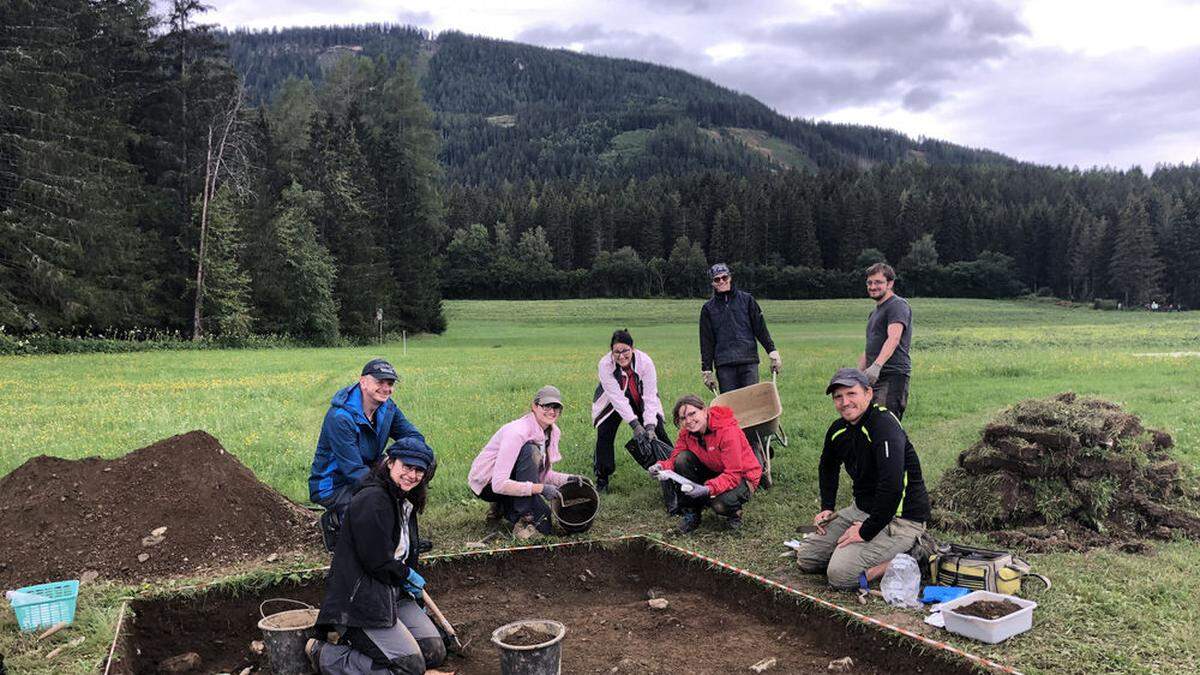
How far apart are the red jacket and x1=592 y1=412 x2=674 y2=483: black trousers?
1.28 metres

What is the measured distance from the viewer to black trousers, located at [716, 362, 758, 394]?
8.67m

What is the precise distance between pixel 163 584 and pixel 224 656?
3.79 feet

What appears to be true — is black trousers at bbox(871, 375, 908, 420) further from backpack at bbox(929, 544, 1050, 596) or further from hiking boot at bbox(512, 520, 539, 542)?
hiking boot at bbox(512, 520, 539, 542)

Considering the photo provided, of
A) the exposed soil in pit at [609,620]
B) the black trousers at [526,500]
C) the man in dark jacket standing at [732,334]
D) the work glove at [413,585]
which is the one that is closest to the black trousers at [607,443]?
the man in dark jacket standing at [732,334]

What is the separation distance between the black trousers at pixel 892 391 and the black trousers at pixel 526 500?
3455mm

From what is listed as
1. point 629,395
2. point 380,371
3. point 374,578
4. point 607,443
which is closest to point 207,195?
point 607,443

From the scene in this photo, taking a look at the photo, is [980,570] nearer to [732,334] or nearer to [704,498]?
[704,498]

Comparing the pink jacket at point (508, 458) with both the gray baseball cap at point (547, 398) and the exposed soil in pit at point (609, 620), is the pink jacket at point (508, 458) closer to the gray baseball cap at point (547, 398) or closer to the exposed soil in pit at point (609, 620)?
the gray baseball cap at point (547, 398)

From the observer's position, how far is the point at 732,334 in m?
8.53

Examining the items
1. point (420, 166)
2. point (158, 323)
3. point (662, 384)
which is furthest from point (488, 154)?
point (662, 384)

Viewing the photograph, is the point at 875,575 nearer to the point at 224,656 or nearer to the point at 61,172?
the point at 224,656

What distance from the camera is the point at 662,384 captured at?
1712cm

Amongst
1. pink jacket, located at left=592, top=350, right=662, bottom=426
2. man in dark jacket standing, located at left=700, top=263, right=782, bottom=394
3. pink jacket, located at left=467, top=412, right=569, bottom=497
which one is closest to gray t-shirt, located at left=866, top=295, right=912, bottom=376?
man in dark jacket standing, located at left=700, top=263, right=782, bottom=394

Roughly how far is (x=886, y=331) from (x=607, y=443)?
3164mm
